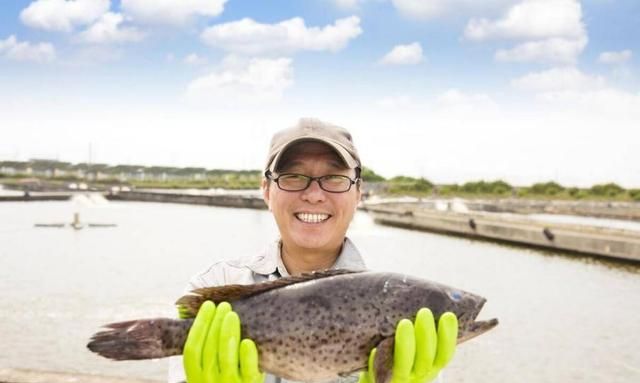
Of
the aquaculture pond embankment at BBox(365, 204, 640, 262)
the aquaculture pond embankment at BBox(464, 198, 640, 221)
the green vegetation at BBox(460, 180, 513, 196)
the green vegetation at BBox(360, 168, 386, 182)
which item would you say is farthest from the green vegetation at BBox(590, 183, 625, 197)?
the aquaculture pond embankment at BBox(365, 204, 640, 262)

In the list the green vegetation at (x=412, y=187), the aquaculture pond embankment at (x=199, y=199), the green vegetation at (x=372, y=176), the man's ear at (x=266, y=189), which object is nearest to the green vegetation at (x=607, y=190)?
the green vegetation at (x=412, y=187)

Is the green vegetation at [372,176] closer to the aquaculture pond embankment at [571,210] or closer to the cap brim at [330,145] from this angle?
the aquaculture pond embankment at [571,210]

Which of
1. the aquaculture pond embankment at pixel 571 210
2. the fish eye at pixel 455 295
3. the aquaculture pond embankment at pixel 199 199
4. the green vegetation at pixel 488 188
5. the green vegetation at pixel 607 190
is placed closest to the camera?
the fish eye at pixel 455 295

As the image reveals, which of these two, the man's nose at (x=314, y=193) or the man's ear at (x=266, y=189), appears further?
the man's ear at (x=266, y=189)

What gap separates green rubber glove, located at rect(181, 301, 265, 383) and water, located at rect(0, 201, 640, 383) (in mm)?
9633

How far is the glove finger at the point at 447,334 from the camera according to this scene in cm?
289

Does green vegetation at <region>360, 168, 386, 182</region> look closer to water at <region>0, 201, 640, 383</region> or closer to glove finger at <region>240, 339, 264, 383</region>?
water at <region>0, 201, 640, 383</region>

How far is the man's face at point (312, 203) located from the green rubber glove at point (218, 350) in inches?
24.9

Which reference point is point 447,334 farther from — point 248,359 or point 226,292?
point 226,292

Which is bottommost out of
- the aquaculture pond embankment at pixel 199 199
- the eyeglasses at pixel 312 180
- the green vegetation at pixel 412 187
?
the aquaculture pond embankment at pixel 199 199

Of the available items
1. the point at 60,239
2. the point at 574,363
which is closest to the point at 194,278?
the point at 574,363

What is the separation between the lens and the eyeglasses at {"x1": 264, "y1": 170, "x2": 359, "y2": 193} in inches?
128

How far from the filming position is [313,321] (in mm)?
2887

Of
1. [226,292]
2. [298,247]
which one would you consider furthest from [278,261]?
[226,292]
